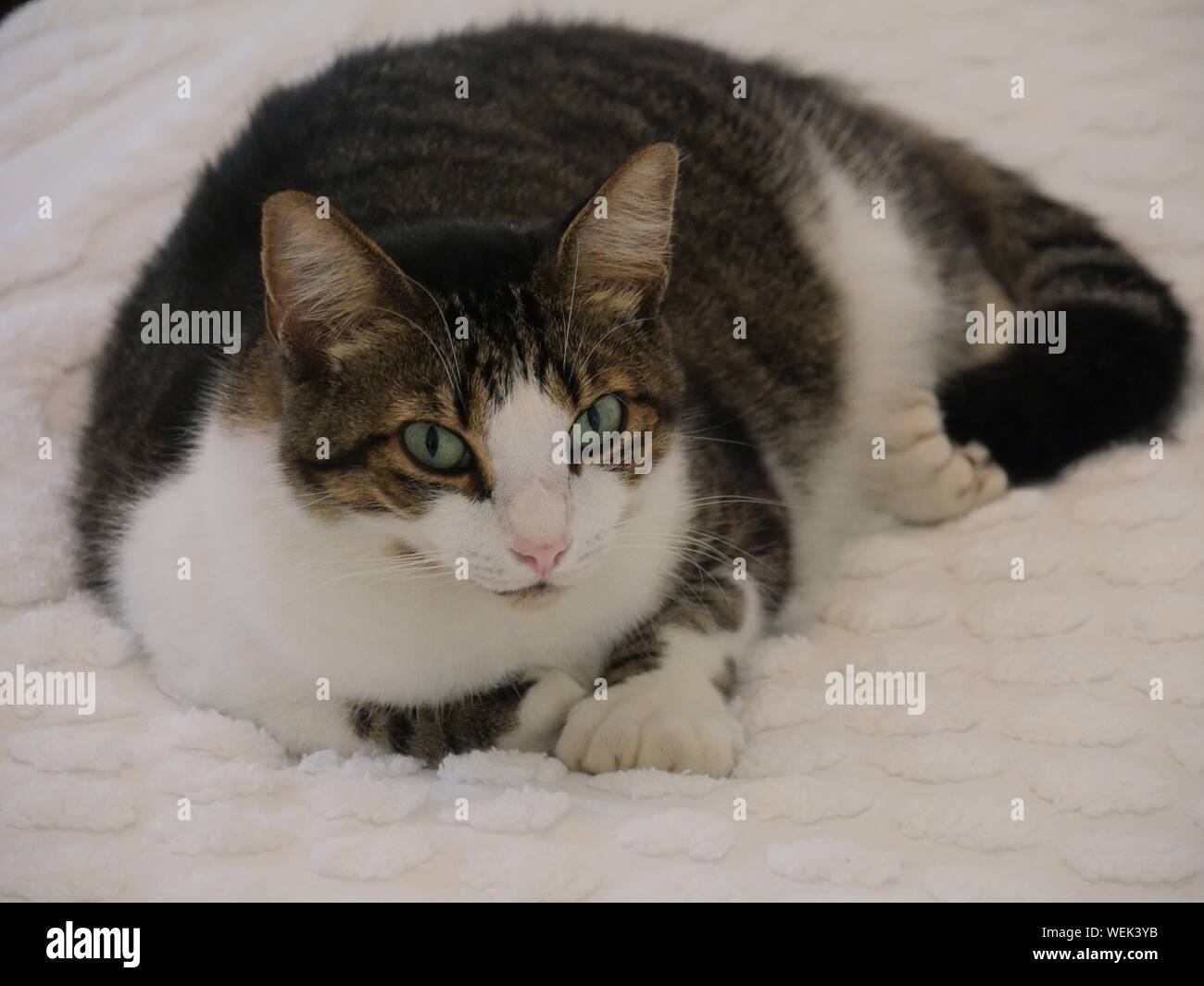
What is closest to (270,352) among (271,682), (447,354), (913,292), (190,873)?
(447,354)

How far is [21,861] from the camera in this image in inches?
43.1

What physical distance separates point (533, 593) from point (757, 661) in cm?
41

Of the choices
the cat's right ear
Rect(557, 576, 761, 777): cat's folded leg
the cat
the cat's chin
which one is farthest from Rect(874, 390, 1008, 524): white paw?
the cat's right ear

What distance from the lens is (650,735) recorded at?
1.25 m

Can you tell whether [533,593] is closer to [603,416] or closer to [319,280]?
[603,416]

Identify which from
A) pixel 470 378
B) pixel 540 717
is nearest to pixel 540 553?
pixel 470 378

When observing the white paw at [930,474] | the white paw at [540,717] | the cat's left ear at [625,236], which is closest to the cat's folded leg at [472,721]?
the white paw at [540,717]

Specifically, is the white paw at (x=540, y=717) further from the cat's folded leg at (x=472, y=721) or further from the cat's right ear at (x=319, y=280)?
the cat's right ear at (x=319, y=280)

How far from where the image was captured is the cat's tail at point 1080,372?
1752 millimetres

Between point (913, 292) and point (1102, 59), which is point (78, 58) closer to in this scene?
point (913, 292)

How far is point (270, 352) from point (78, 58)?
123 cm

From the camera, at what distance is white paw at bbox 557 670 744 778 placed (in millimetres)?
1248

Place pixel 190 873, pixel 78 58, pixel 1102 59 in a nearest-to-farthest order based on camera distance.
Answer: pixel 190 873
pixel 78 58
pixel 1102 59

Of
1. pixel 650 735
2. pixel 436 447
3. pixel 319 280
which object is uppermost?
pixel 319 280
